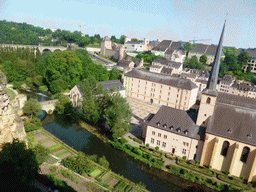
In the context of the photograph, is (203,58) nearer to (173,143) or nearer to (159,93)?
(159,93)

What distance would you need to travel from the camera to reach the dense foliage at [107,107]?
1615 inches

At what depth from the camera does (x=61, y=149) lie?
122 feet

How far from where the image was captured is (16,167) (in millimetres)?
16141

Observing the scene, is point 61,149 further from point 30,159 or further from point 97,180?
point 30,159

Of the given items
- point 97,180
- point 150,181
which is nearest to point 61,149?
point 97,180

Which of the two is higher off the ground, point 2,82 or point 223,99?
point 2,82

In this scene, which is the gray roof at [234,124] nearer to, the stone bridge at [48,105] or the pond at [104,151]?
the pond at [104,151]

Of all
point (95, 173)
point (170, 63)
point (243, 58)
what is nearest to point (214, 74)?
point (95, 173)

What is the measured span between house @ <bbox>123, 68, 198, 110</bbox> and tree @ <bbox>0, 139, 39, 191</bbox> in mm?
52907

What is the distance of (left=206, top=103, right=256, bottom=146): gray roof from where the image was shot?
3378 centimetres

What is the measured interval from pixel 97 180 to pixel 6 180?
1598 centimetres

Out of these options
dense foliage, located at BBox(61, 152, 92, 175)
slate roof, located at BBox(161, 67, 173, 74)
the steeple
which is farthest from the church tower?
slate roof, located at BBox(161, 67, 173, 74)

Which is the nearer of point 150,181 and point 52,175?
point 52,175

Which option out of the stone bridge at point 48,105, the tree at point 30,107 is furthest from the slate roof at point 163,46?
the tree at point 30,107
